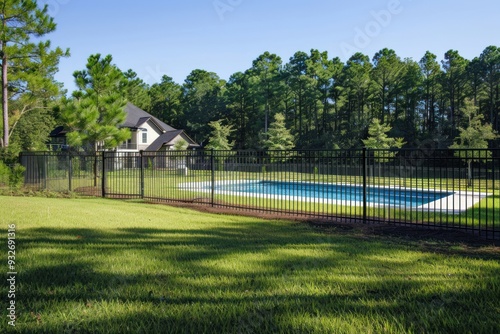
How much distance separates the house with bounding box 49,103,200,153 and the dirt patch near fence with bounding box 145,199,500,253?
3311cm

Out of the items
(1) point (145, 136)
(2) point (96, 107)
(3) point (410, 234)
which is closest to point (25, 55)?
(2) point (96, 107)

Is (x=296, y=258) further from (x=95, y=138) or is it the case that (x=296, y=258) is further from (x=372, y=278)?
(x=95, y=138)

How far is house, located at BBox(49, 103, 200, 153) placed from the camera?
1626 inches

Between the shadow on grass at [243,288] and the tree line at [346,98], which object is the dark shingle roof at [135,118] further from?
the shadow on grass at [243,288]

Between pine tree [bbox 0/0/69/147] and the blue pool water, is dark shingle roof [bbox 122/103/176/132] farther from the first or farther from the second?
the blue pool water

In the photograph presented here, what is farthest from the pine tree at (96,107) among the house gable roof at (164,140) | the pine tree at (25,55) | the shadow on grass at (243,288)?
the house gable roof at (164,140)

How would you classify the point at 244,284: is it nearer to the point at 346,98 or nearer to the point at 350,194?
the point at 350,194

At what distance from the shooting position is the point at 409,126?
48438mm

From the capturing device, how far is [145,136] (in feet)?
142

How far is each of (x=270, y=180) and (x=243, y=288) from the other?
8.77m

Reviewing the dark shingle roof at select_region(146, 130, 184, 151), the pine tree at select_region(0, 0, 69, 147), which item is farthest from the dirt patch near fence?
the dark shingle roof at select_region(146, 130, 184, 151)

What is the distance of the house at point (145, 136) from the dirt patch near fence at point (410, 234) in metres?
33.1

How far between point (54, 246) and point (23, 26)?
60.8 ft

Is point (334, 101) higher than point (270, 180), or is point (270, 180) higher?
point (334, 101)
